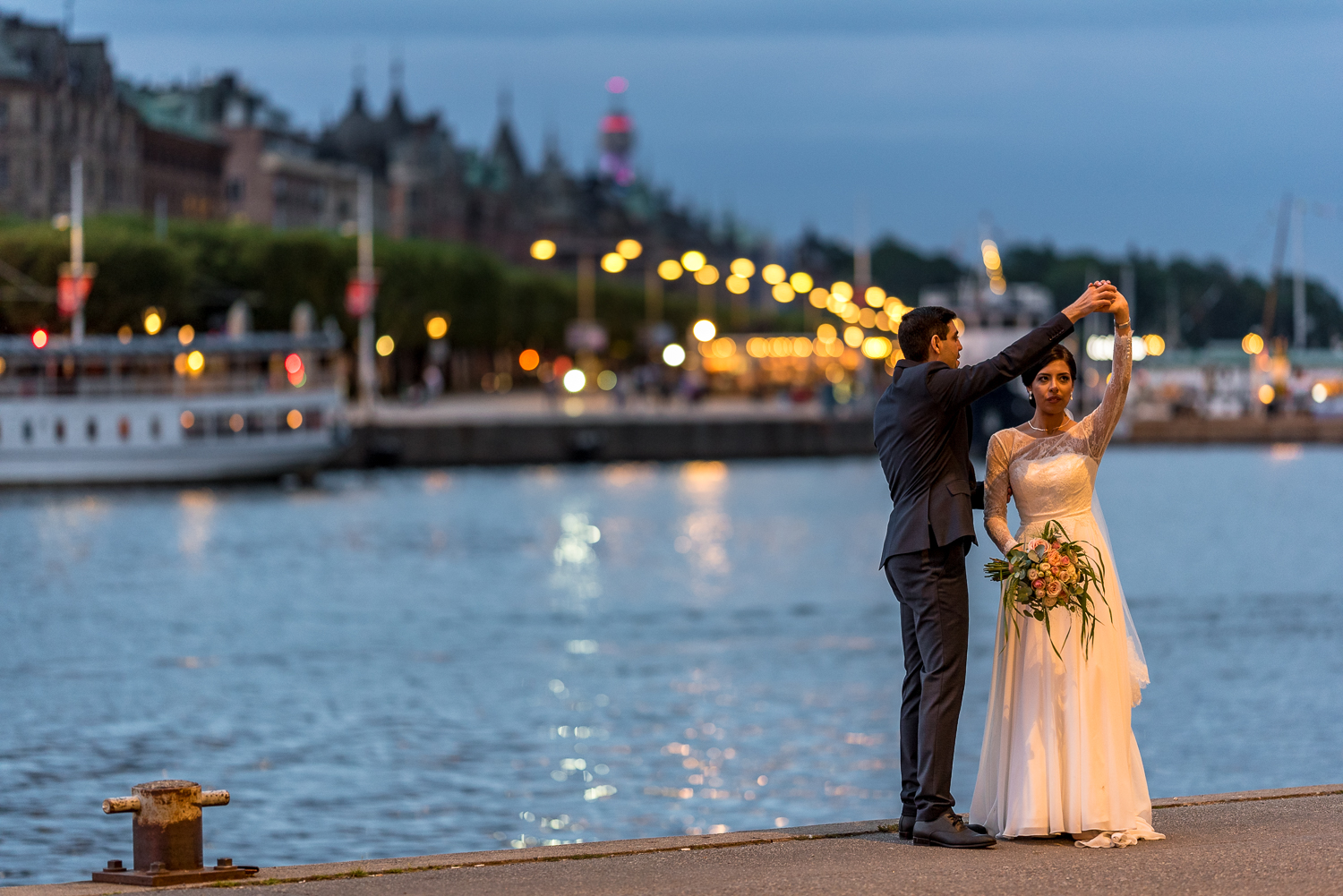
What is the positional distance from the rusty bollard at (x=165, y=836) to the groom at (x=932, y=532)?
2795mm

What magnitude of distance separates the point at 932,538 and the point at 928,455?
0.34 m

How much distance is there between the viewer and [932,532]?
866 cm

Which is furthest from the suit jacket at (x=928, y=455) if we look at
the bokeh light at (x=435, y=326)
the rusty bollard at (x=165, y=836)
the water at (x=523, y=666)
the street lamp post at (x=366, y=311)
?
the bokeh light at (x=435, y=326)

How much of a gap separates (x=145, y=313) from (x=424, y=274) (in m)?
28.8

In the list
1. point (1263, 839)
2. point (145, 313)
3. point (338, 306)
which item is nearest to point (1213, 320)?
point (338, 306)

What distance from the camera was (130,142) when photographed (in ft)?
369

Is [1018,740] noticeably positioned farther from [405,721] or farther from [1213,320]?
[1213,320]

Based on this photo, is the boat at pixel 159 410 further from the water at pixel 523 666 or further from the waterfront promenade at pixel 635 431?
the waterfront promenade at pixel 635 431

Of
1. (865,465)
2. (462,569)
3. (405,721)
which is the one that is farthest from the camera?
(865,465)

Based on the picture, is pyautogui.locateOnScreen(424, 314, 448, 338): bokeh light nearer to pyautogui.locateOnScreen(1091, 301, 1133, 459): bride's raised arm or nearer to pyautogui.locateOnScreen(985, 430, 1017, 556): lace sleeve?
pyautogui.locateOnScreen(985, 430, 1017, 556): lace sleeve

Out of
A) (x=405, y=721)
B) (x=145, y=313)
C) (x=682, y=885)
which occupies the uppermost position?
(x=145, y=313)

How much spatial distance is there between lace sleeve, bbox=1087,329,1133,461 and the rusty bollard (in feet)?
12.6

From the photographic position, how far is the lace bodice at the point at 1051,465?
8773 mm

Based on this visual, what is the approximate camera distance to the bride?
8.63 m
